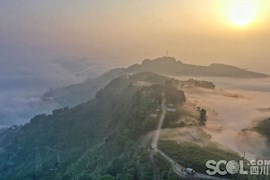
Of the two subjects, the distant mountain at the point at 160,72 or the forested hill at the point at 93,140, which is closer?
the forested hill at the point at 93,140

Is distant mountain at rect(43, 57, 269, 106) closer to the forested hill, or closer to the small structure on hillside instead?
the forested hill

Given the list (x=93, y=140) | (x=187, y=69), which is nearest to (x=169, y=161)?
(x=93, y=140)

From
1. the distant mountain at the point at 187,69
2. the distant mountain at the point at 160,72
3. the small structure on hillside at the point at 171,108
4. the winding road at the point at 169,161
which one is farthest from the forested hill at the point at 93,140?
the distant mountain at the point at 187,69

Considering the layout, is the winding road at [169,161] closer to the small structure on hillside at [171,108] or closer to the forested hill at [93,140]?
the forested hill at [93,140]

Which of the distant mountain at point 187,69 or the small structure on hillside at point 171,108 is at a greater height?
the distant mountain at point 187,69

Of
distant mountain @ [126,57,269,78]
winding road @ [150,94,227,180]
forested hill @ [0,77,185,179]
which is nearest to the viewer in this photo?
winding road @ [150,94,227,180]

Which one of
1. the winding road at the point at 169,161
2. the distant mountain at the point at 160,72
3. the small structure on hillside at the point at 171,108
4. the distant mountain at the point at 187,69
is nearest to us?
the winding road at the point at 169,161

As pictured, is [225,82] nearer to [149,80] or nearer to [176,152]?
[149,80]

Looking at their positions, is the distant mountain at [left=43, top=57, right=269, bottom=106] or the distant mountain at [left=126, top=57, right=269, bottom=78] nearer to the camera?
the distant mountain at [left=43, top=57, right=269, bottom=106]

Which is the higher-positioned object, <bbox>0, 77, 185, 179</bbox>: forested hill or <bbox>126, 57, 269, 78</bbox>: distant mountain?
<bbox>126, 57, 269, 78</bbox>: distant mountain

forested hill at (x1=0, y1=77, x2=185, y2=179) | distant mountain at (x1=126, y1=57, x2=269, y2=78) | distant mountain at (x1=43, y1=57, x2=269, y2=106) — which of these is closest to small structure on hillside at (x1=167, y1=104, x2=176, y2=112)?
forested hill at (x1=0, y1=77, x2=185, y2=179)
